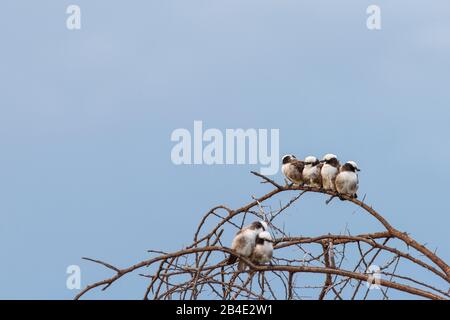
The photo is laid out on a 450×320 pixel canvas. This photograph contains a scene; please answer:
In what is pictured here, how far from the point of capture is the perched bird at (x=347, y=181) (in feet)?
35.0

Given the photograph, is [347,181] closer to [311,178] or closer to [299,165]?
[311,178]

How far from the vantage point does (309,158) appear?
11.2 metres

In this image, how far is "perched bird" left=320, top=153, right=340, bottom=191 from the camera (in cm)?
1091

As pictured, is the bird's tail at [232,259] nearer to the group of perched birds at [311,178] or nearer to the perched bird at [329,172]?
the group of perched birds at [311,178]

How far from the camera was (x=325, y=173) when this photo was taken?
1096 cm

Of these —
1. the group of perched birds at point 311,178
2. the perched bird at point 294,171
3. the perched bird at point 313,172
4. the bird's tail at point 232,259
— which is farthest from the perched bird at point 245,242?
the perched bird at point 294,171

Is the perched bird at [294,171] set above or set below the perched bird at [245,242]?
above

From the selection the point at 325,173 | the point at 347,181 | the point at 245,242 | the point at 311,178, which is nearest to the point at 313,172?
the point at 311,178

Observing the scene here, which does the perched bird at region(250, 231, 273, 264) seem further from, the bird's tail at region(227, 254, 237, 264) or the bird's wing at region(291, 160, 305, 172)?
the bird's wing at region(291, 160, 305, 172)

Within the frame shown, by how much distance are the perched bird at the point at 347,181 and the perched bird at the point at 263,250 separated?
2.69m
